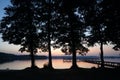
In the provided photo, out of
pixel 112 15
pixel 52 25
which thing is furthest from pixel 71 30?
pixel 112 15

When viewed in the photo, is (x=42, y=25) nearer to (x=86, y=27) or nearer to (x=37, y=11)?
(x=37, y=11)

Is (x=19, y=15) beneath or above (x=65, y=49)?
above

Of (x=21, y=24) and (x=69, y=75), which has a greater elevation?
(x=21, y=24)

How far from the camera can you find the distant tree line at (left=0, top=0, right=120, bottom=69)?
139 feet

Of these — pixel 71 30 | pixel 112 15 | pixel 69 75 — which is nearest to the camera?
pixel 69 75

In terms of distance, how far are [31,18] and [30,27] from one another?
68.0 inches

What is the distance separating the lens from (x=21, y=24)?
45.0m

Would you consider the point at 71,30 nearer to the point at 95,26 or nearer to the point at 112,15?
the point at 95,26

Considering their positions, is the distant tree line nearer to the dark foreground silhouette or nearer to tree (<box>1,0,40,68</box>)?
tree (<box>1,0,40,68</box>)

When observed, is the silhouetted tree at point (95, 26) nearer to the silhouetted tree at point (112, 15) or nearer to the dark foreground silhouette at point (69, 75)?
the silhouetted tree at point (112, 15)

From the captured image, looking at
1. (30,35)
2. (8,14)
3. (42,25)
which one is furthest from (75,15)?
(8,14)

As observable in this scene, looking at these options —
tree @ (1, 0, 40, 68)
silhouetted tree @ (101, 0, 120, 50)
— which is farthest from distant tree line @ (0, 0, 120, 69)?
silhouetted tree @ (101, 0, 120, 50)

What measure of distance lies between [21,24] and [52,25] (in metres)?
6.10

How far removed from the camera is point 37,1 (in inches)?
1746
